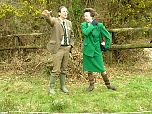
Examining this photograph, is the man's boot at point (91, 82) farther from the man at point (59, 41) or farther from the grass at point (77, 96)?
the man at point (59, 41)

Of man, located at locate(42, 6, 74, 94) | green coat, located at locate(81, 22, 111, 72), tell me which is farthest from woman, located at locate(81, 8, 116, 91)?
man, located at locate(42, 6, 74, 94)

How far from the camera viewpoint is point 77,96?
25.3ft

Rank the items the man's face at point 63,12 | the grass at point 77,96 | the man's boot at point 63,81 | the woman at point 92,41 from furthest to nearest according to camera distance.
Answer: the man's boot at point 63,81, the woman at point 92,41, the man's face at point 63,12, the grass at point 77,96

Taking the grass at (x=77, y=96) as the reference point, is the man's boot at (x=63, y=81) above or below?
above

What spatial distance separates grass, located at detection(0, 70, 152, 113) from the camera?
272 inches

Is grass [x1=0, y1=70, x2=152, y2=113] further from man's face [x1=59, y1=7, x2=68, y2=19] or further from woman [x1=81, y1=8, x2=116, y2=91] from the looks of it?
man's face [x1=59, y1=7, x2=68, y2=19]

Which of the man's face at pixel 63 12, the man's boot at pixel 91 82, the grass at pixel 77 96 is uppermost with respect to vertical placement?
the man's face at pixel 63 12

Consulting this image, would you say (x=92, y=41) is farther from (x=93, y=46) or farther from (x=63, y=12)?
(x=63, y=12)

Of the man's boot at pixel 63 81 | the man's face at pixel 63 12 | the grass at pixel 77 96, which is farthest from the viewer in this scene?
the man's boot at pixel 63 81

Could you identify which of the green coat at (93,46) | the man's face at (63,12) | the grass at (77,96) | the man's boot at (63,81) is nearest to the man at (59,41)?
the man's face at (63,12)

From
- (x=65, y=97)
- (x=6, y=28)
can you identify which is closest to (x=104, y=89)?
(x=65, y=97)

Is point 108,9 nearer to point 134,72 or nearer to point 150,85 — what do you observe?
point 134,72

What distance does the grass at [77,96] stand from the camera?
22.6 ft

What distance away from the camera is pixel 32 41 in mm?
11180
